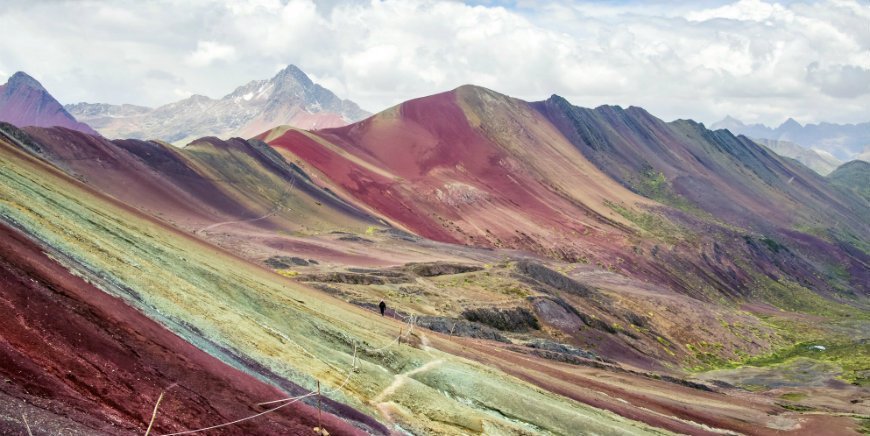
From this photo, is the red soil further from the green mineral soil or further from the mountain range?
the green mineral soil

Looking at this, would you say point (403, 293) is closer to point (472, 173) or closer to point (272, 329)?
point (272, 329)

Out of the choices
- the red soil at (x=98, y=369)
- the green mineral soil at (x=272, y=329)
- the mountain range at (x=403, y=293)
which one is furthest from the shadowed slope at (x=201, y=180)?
the red soil at (x=98, y=369)

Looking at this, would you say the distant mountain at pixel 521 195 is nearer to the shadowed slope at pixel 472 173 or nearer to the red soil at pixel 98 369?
the shadowed slope at pixel 472 173

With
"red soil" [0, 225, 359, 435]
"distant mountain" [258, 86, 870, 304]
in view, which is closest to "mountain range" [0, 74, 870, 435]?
"red soil" [0, 225, 359, 435]

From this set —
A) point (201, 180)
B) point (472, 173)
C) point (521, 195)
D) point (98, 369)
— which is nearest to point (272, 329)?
point (98, 369)

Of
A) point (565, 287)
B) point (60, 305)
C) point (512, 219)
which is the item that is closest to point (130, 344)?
point (60, 305)

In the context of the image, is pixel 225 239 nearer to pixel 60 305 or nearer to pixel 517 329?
pixel 517 329

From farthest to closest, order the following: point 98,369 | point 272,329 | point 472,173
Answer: point 472,173, point 272,329, point 98,369
